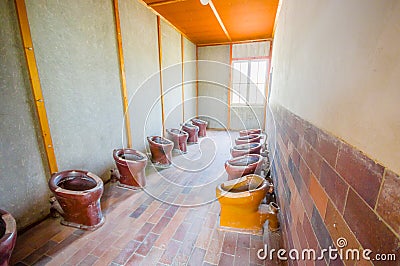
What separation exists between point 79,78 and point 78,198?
4.62 feet

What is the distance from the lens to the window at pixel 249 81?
5531 millimetres

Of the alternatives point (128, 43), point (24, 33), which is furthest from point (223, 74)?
point (24, 33)

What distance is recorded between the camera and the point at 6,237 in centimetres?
105

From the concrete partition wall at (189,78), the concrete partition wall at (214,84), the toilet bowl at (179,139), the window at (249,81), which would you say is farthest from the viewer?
the concrete partition wall at (214,84)

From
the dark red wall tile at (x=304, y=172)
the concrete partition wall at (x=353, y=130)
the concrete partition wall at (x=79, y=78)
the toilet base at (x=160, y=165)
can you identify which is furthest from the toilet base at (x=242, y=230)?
the concrete partition wall at (x=79, y=78)

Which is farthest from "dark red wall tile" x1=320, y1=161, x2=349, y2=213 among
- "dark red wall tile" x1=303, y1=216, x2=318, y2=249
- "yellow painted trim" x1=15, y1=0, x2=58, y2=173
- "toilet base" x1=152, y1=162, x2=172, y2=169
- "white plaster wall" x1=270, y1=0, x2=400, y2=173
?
"toilet base" x1=152, y1=162, x2=172, y2=169

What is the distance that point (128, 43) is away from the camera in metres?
2.82

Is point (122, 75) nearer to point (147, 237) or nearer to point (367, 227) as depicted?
point (147, 237)

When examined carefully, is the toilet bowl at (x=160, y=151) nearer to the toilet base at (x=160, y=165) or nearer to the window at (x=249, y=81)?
the toilet base at (x=160, y=165)

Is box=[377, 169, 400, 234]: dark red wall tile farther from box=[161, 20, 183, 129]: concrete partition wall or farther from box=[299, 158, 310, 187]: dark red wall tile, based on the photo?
box=[161, 20, 183, 129]: concrete partition wall

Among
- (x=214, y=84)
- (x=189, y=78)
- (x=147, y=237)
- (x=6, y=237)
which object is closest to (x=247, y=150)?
(x=147, y=237)

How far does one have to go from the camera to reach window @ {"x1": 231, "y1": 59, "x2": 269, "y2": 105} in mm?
5531

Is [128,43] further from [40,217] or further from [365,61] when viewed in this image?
[365,61]

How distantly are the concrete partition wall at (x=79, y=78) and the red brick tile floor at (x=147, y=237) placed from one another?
702mm
